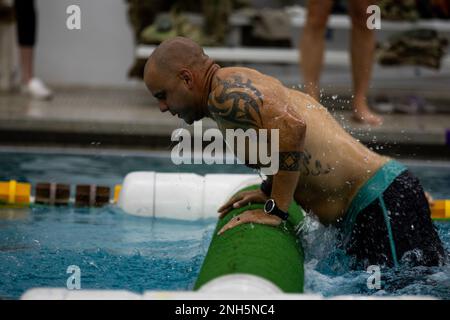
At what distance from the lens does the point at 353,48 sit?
6621 millimetres

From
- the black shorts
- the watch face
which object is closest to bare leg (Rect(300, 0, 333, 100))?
the black shorts

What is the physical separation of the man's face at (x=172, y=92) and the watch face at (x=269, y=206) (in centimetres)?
42

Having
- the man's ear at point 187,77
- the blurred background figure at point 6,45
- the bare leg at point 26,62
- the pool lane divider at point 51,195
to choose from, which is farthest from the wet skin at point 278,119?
the blurred background figure at point 6,45

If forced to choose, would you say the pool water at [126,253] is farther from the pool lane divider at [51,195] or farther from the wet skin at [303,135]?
the wet skin at [303,135]

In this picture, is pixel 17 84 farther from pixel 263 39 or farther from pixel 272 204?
pixel 272 204

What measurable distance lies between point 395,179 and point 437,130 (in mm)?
3361

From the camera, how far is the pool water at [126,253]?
3.52 metres

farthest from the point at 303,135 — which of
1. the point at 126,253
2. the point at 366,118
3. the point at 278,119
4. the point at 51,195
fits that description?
the point at 366,118

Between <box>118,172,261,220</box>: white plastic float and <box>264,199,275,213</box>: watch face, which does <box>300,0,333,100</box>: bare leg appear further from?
<box>264,199,275,213</box>: watch face

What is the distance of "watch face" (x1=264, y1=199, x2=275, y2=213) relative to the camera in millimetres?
3412

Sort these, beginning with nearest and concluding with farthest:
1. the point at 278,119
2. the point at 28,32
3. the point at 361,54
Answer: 1. the point at 278,119
2. the point at 361,54
3. the point at 28,32

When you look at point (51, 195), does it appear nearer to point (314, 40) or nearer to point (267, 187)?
point (267, 187)

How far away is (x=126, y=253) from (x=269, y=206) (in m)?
1.08

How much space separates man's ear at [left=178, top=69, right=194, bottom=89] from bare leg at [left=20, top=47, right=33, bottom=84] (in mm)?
4784
